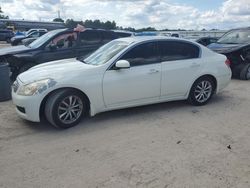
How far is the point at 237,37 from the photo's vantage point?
34.4 feet

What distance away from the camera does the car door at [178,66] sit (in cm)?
578

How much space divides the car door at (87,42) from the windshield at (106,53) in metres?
3.28

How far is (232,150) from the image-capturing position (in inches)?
161

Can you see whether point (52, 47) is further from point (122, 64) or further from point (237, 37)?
point (237, 37)

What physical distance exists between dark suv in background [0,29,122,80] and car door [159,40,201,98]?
359 centimetres

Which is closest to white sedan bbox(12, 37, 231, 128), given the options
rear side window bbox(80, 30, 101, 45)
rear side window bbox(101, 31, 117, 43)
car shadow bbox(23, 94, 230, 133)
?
car shadow bbox(23, 94, 230, 133)

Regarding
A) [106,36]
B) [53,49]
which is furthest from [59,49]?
[106,36]

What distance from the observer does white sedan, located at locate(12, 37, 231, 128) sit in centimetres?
476

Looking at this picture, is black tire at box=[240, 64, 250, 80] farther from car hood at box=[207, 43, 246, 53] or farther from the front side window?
the front side window

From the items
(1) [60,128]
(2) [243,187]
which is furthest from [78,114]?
(2) [243,187]

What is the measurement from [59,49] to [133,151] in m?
5.69

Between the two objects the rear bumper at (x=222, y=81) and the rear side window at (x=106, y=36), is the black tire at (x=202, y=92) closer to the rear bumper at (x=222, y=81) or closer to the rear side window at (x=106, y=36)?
the rear bumper at (x=222, y=81)

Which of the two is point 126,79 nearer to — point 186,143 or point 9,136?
point 186,143

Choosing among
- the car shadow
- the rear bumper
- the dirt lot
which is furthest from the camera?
the rear bumper
